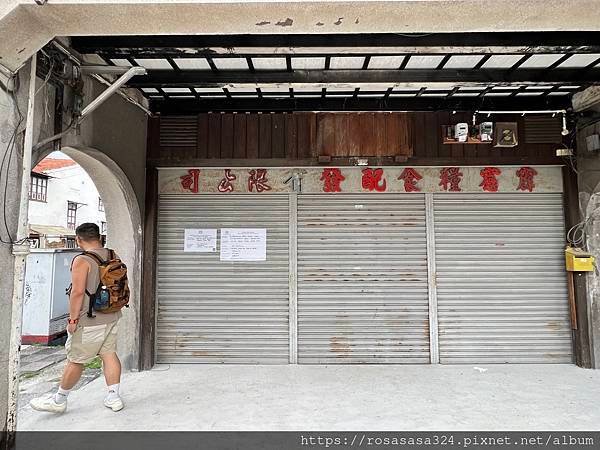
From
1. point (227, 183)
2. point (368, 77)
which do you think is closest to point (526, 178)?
point (368, 77)

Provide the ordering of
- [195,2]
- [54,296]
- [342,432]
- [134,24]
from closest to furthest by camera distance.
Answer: [195,2], [134,24], [342,432], [54,296]

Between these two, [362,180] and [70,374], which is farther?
[362,180]

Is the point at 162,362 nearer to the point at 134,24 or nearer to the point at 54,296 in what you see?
the point at 54,296

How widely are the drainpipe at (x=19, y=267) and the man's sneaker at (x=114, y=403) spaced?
1.14 meters

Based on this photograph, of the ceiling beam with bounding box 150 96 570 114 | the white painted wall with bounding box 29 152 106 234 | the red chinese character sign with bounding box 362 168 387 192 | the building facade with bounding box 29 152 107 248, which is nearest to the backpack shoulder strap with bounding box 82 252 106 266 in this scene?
the ceiling beam with bounding box 150 96 570 114

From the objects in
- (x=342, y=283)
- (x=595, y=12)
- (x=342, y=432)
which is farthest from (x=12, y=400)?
(x=595, y=12)

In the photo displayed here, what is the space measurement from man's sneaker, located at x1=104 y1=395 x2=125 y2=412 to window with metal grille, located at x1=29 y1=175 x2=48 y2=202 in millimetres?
16889

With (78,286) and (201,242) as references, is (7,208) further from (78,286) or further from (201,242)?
(201,242)

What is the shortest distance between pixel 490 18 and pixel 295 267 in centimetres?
387

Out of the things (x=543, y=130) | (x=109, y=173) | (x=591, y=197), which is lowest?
(x=591, y=197)

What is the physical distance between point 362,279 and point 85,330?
139 inches

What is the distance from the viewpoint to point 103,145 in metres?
4.37

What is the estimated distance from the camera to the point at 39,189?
18094 mm

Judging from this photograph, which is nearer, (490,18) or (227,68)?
(490,18)
